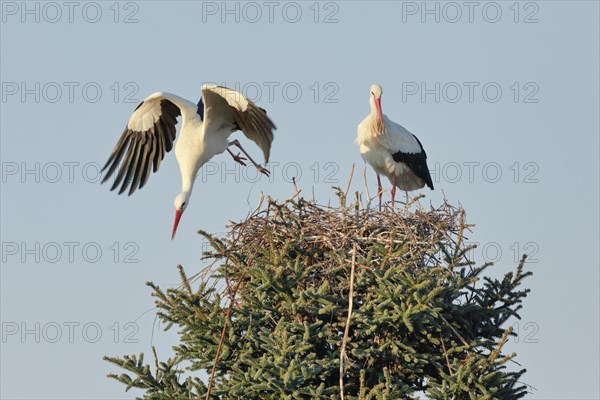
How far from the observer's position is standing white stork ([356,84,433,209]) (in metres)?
11.6

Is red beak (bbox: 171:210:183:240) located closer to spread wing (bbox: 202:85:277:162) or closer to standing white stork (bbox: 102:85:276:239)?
standing white stork (bbox: 102:85:276:239)

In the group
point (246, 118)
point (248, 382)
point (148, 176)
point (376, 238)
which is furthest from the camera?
point (148, 176)

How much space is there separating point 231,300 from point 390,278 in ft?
3.82

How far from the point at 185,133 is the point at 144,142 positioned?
0.69 metres

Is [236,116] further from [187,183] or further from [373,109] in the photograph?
[373,109]

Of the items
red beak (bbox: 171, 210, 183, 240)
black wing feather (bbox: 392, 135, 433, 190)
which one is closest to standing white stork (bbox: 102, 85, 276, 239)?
red beak (bbox: 171, 210, 183, 240)

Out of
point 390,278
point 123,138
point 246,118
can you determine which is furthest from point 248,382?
point 123,138

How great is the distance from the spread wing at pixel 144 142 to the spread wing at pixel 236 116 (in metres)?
0.61

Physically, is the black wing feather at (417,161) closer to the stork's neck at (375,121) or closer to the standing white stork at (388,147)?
the standing white stork at (388,147)

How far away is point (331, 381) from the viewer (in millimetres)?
7852

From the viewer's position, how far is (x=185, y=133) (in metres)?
11.0

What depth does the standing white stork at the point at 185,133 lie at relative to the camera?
10.1 meters

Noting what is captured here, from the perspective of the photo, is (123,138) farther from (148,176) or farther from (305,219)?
(305,219)

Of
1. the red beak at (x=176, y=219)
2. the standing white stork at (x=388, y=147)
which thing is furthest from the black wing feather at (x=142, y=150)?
the standing white stork at (x=388, y=147)
